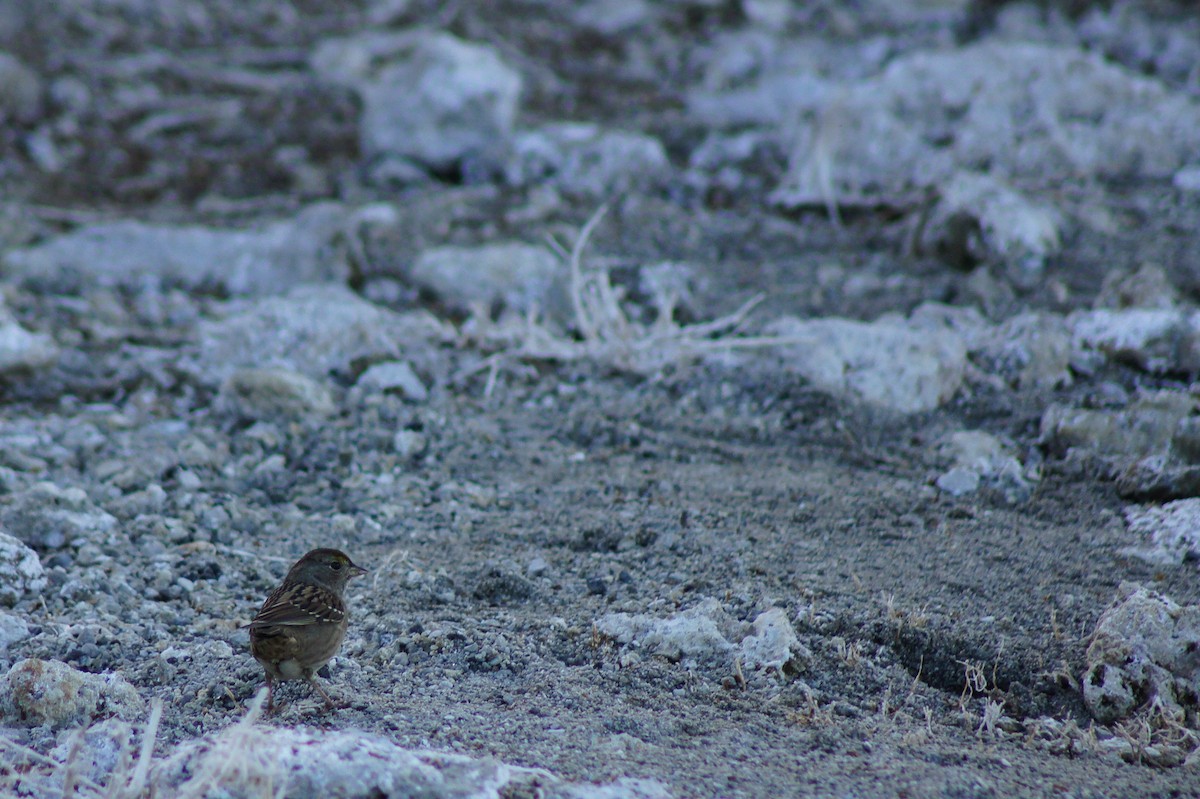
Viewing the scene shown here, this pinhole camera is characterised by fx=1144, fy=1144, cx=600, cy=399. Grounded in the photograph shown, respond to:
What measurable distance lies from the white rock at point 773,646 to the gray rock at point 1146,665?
77cm

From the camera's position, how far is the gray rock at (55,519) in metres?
3.87

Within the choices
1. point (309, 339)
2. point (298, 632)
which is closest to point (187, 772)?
point (298, 632)

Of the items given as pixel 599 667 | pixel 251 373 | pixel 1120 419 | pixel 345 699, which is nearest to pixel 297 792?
pixel 345 699

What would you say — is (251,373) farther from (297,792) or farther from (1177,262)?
(1177,262)

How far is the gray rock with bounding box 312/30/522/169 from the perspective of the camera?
25.9 ft

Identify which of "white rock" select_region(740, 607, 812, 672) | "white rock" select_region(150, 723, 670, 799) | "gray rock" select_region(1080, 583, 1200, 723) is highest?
"gray rock" select_region(1080, 583, 1200, 723)

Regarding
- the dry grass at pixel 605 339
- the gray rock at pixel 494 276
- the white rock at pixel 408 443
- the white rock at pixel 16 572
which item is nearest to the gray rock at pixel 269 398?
the white rock at pixel 408 443

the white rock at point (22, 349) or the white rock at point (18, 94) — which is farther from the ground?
the white rock at point (18, 94)

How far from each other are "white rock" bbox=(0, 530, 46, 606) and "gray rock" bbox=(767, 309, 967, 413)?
305cm

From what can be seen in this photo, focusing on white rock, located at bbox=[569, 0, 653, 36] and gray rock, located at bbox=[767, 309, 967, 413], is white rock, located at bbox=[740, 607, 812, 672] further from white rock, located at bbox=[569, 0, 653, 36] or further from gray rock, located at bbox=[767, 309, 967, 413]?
white rock, located at bbox=[569, 0, 653, 36]

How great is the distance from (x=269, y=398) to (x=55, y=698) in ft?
7.41

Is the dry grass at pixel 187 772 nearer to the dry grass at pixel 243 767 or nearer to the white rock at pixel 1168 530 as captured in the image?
the dry grass at pixel 243 767

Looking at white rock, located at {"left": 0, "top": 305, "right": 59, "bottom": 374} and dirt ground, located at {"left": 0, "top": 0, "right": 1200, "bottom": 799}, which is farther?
white rock, located at {"left": 0, "top": 305, "right": 59, "bottom": 374}

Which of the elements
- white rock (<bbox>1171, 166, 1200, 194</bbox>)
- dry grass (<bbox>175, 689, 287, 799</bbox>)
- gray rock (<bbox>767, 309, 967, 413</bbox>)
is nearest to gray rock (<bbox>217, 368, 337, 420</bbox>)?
gray rock (<bbox>767, 309, 967, 413</bbox>)
